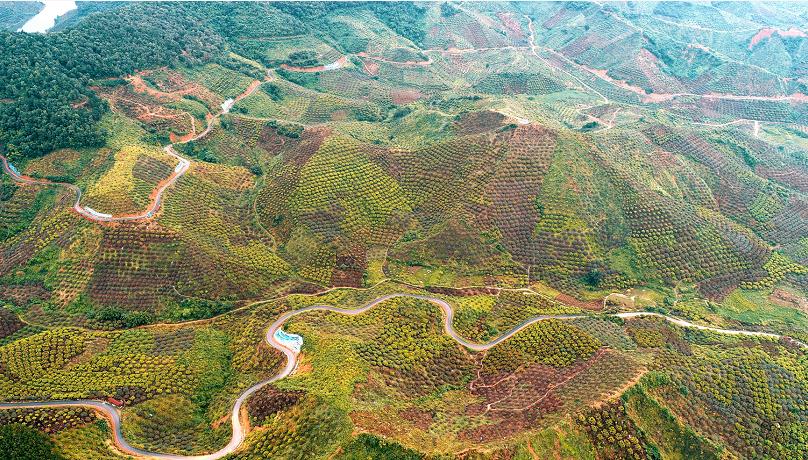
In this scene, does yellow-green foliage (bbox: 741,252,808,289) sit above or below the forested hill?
below

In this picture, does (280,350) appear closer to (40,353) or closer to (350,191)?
(40,353)

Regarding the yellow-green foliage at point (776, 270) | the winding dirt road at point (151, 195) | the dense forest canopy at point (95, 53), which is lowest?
the yellow-green foliage at point (776, 270)

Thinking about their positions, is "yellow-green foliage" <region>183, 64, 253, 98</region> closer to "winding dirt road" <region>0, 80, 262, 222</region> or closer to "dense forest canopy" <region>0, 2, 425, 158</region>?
"dense forest canopy" <region>0, 2, 425, 158</region>

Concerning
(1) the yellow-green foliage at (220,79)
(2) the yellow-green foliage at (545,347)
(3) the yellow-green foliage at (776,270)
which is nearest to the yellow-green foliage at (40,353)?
(2) the yellow-green foliage at (545,347)

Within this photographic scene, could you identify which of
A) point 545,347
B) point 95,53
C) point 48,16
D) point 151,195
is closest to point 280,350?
point 545,347

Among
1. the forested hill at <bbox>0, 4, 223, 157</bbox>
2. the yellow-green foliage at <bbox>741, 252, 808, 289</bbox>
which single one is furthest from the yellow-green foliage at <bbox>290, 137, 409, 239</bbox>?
the yellow-green foliage at <bbox>741, 252, 808, 289</bbox>

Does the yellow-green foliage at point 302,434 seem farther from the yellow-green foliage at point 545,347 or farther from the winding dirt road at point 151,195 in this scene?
the winding dirt road at point 151,195
